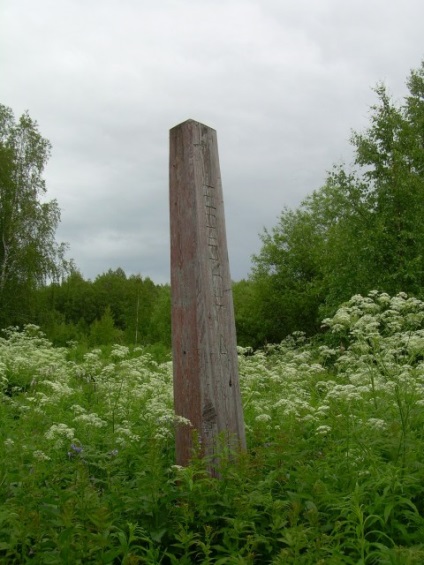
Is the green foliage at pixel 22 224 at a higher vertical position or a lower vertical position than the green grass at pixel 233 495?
higher

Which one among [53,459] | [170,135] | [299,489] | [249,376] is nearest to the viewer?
[299,489]

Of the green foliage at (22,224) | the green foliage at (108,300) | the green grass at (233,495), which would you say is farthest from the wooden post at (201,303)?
the green foliage at (108,300)

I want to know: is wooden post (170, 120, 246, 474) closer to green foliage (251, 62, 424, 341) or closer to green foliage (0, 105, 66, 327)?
green foliage (251, 62, 424, 341)

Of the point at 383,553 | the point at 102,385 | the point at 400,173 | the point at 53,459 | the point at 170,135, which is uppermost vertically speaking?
the point at 400,173

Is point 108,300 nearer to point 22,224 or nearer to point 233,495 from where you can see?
point 22,224

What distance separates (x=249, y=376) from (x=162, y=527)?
3.44 m

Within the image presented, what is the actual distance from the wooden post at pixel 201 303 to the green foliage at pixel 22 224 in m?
22.7

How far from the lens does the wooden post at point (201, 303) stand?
4742mm

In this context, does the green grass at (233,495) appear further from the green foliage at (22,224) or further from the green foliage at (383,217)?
A: the green foliage at (22,224)

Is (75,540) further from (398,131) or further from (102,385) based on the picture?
(398,131)

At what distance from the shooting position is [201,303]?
15.9ft

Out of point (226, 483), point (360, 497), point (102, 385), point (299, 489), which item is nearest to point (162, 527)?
point (226, 483)

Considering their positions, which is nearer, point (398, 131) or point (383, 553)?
point (383, 553)

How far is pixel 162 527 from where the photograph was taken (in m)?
3.68
